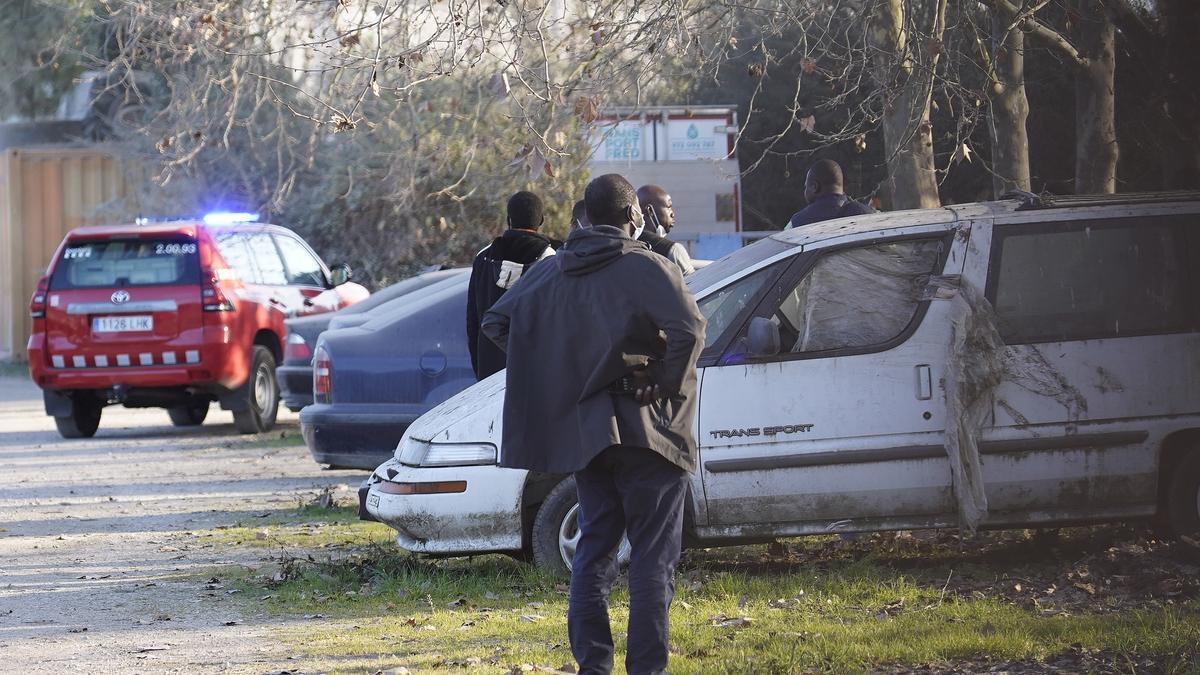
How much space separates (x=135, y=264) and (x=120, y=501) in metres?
4.47

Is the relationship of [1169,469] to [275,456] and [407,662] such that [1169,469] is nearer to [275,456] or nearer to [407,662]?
[407,662]

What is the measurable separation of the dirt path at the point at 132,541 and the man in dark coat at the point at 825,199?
3.54 metres

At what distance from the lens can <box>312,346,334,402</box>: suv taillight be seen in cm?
1034

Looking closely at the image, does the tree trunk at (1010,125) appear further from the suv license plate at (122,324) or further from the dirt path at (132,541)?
the suv license plate at (122,324)

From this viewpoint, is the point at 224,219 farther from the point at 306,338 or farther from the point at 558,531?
the point at 558,531

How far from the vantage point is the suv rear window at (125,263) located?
604 inches

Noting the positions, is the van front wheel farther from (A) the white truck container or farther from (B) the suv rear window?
(A) the white truck container

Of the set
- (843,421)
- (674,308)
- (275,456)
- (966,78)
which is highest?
(966,78)

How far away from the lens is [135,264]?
15391 millimetres

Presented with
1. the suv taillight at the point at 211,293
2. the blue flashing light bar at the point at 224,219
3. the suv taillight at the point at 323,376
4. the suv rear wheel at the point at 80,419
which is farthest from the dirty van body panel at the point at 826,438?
the suv rear wheel at the point at 80,419

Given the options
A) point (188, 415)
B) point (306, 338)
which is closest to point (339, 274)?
point (306, 338)

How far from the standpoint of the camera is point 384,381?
10219 mm

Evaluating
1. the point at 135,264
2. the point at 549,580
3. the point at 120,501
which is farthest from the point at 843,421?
the point at 135,264

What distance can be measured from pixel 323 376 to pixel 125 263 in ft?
18.7
